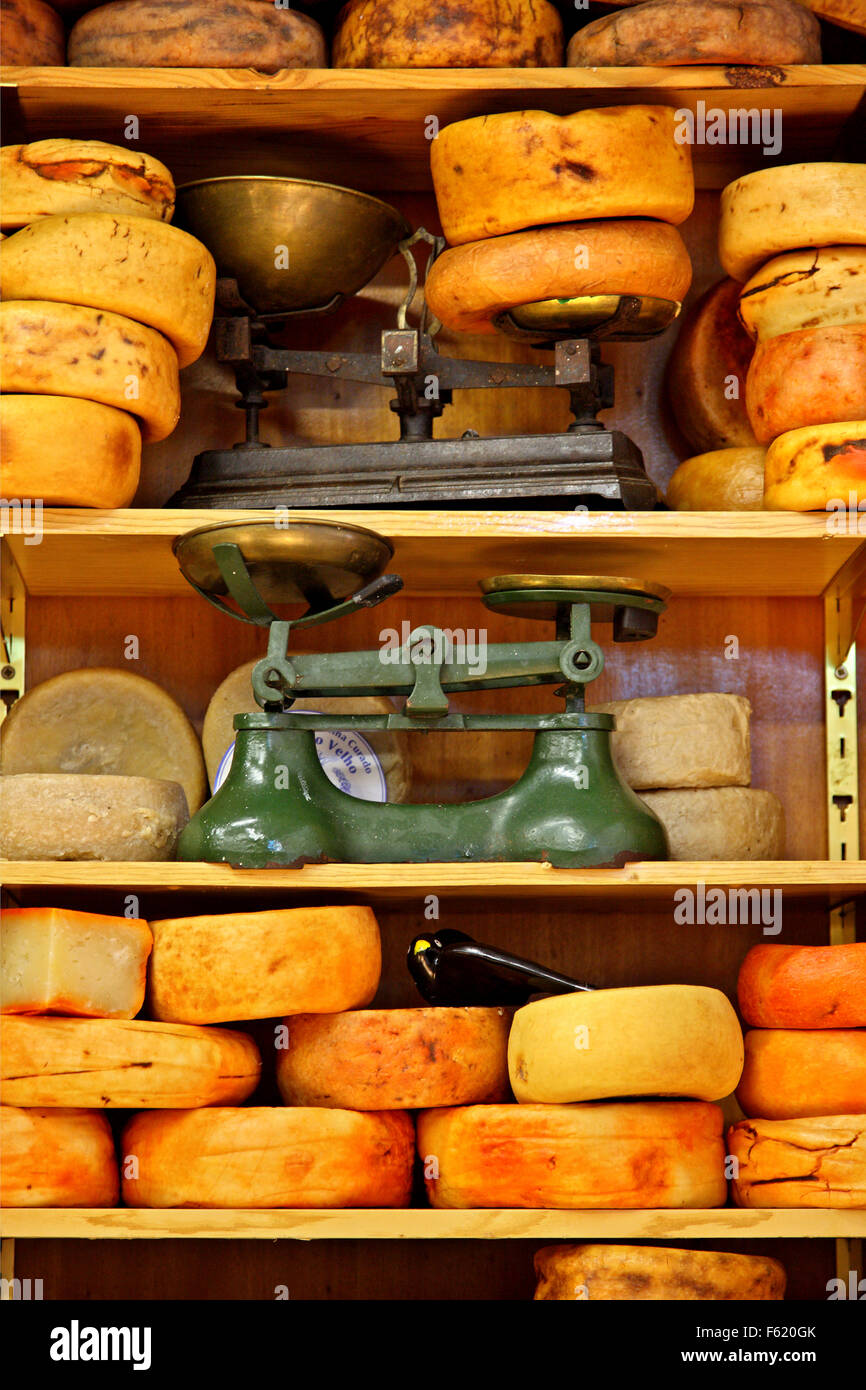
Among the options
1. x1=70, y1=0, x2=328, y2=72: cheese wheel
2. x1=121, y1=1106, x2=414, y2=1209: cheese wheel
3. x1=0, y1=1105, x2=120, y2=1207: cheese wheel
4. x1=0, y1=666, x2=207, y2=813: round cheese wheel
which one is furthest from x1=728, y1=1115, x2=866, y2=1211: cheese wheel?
x1=70, y1=0, x2=328, y2=72: cheese wheel

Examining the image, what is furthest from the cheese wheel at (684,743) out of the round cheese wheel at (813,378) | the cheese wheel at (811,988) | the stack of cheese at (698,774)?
the round cheese wheel at (813,378)

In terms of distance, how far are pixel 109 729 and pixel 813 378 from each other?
3.38 ft

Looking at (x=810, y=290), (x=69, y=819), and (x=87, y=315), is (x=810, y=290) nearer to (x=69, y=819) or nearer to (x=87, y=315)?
(x=87, y=315)

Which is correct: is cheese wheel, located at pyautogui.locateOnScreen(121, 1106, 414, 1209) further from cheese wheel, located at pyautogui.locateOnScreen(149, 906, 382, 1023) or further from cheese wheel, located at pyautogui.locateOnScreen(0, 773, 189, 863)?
cheese wheel, located at pyautogui.locateOnScreen(0, 773, 189, 863)

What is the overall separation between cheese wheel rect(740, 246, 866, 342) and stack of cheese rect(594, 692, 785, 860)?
1.59 ft

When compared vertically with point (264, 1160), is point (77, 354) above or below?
above

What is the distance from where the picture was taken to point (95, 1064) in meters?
1.65

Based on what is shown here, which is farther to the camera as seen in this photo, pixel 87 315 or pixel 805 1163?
pixel 87 315

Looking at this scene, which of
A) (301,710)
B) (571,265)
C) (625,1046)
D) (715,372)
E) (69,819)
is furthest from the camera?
(715,372)

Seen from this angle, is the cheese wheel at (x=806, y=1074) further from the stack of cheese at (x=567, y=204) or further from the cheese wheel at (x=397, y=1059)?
the stack of cheese at (x=567, y=204)

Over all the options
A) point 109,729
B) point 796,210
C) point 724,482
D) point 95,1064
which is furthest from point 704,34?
point 95,1064

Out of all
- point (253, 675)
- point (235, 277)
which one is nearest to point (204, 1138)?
point (253, 675)

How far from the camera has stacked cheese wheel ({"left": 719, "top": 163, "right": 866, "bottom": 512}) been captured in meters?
1.78
